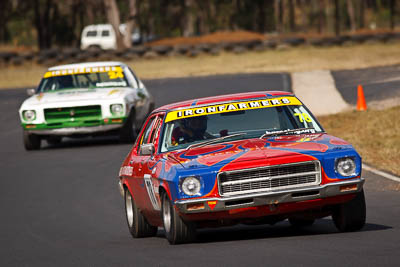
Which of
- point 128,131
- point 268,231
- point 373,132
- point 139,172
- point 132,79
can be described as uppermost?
point 139,172

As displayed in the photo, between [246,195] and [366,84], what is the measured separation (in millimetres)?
22574

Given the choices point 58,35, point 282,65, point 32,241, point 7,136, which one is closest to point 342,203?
point 32,241

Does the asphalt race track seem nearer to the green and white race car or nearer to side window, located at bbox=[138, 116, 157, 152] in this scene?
the green and white race car

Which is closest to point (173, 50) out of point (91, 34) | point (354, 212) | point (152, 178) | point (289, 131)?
point (91, 34)

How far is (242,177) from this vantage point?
27.0 feet

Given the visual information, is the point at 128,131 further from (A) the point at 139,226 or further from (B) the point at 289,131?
(B) the point at 289,131

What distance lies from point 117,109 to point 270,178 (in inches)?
427

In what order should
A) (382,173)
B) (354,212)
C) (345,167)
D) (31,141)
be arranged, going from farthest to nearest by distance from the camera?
(31,141)
(382,173)
(354,212)
(345,167)

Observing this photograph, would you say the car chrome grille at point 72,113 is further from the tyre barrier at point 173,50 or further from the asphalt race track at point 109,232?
the tyre barrier at point 173,50

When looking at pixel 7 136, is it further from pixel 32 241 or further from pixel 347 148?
pixel 347 148

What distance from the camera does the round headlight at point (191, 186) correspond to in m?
8.24

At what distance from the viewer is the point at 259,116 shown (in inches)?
383

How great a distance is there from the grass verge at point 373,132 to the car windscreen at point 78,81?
4.42 meters

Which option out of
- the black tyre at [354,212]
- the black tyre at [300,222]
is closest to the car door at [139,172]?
the black tyre at [300,222]
